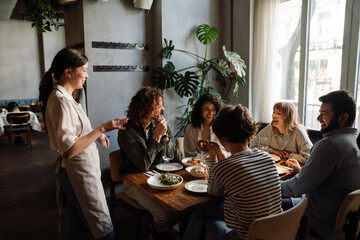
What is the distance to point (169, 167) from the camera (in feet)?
7.56

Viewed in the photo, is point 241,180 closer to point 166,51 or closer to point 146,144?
point 146,144

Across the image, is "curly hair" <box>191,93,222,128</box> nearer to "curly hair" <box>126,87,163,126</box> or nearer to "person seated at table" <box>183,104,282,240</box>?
"curly hair" <box>126,87,163,126</box>

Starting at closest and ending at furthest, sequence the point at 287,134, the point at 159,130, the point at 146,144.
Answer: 1. the point at 159,130
2. the point at 146,144
3. the point at 287,134

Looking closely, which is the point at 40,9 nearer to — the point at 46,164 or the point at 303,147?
the point at 46,164

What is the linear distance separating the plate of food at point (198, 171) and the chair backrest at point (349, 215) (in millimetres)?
873

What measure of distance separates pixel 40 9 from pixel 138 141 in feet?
8.23

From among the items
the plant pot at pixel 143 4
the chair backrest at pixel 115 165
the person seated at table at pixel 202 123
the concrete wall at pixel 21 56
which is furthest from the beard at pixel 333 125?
the concrete wall at pixel 21 56

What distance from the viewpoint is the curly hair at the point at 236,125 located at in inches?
61.3

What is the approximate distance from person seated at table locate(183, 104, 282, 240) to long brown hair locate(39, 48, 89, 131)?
97 cm

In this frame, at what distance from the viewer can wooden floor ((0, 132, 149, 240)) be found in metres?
2.88

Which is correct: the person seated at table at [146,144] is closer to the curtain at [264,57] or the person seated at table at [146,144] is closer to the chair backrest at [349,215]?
the chair backrest at [349,215]

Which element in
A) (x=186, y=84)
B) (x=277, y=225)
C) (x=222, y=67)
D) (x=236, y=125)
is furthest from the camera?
(x=222, y=67)

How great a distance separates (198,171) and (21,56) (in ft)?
30.8

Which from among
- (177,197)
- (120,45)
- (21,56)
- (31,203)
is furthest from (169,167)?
(21,56)
